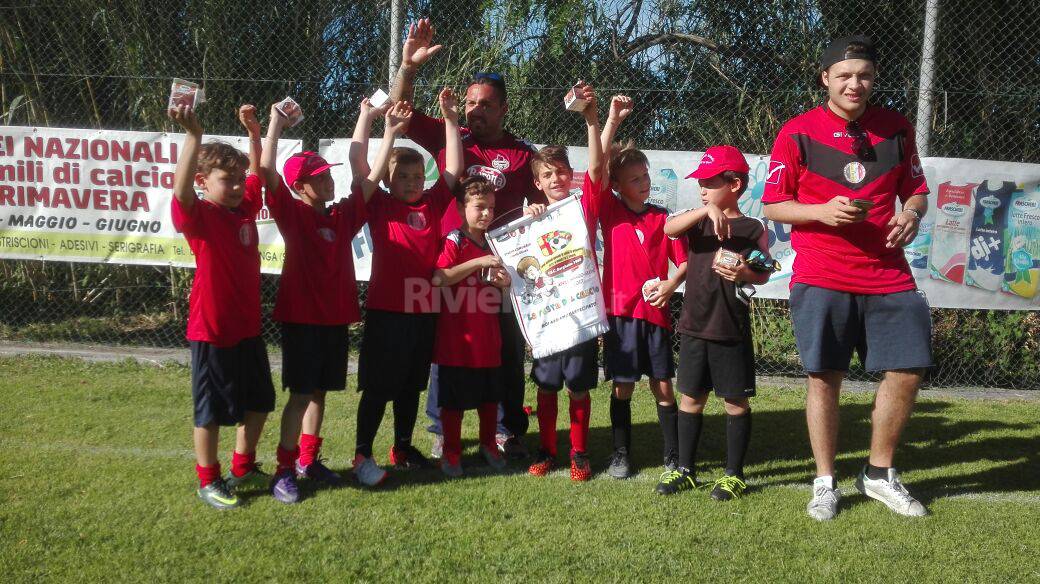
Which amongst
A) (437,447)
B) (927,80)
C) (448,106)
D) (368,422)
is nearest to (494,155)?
(448,106)

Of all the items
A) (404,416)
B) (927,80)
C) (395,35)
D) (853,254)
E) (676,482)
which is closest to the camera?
(853,254)

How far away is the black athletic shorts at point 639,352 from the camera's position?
4371mm

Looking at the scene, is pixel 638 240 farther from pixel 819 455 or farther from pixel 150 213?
pixel 150 213

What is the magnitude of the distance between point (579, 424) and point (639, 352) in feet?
1.53

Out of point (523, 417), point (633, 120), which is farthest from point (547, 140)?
point (523, 417)

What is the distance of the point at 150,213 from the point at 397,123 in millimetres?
3736

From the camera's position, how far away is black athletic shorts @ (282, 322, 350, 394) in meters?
4.07

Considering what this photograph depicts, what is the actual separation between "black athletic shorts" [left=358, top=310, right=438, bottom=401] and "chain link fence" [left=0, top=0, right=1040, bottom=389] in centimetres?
332

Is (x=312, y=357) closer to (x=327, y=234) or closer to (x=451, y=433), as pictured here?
(x=327, y=234)

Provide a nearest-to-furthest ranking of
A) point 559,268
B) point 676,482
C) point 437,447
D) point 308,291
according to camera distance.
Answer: point 308,291
point 676,482
point 559,268
point 437,447

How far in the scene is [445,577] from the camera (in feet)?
10.3


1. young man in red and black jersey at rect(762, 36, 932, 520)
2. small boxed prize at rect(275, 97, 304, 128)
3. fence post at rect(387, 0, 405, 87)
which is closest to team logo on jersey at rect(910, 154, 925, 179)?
young man in red and black jersey at rect(762, 36, 932, 520)

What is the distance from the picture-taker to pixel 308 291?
4070 millimetres

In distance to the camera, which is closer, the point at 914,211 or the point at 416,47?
the point at 914,211
